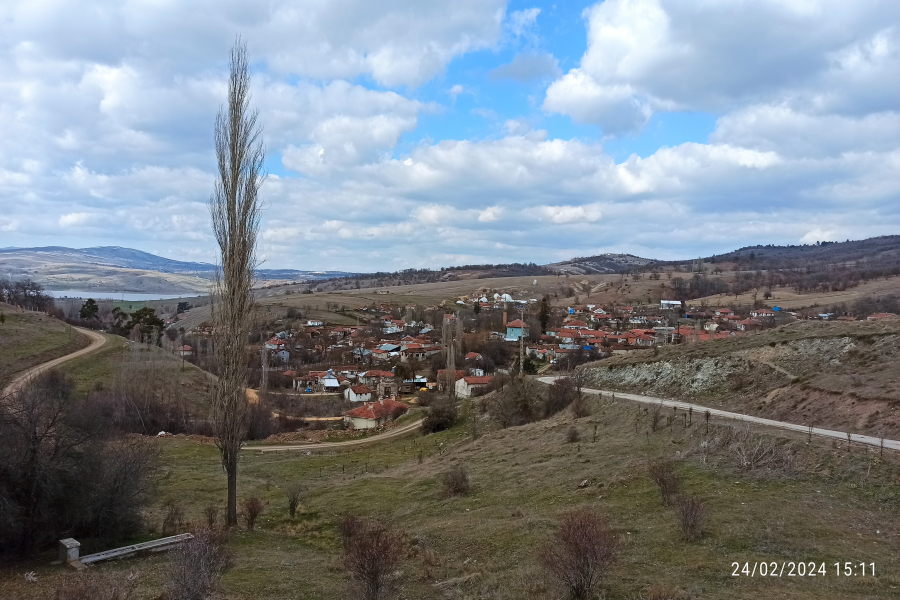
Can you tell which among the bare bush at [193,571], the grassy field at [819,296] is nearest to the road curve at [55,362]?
the bare bush at [193,571]

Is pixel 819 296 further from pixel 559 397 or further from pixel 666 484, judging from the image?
pixel 666 484

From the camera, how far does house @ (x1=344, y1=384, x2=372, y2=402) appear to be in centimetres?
5562

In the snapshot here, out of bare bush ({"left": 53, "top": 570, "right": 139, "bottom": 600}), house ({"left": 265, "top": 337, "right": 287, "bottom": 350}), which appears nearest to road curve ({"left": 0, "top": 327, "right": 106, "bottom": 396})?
house ({"left": 265, "top": 337, "right": 287, "bottom": 350})

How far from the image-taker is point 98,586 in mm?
8961

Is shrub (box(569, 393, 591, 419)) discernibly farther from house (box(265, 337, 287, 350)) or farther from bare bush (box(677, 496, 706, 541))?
house (box(265, 337, 287, 350))

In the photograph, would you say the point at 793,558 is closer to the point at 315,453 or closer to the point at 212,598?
the point at 212,598

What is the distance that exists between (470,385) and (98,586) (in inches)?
1654

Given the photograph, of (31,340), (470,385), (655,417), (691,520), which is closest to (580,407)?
(655,417)

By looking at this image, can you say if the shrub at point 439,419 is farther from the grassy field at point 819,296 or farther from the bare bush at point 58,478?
the grassy field at point 819,296

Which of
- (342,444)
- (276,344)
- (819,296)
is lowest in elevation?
(342,444)

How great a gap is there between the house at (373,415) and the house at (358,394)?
374 inches

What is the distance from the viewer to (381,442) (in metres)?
37.0

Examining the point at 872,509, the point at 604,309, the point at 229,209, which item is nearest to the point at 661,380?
the point at 872,509

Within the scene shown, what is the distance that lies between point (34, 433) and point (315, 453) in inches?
878
